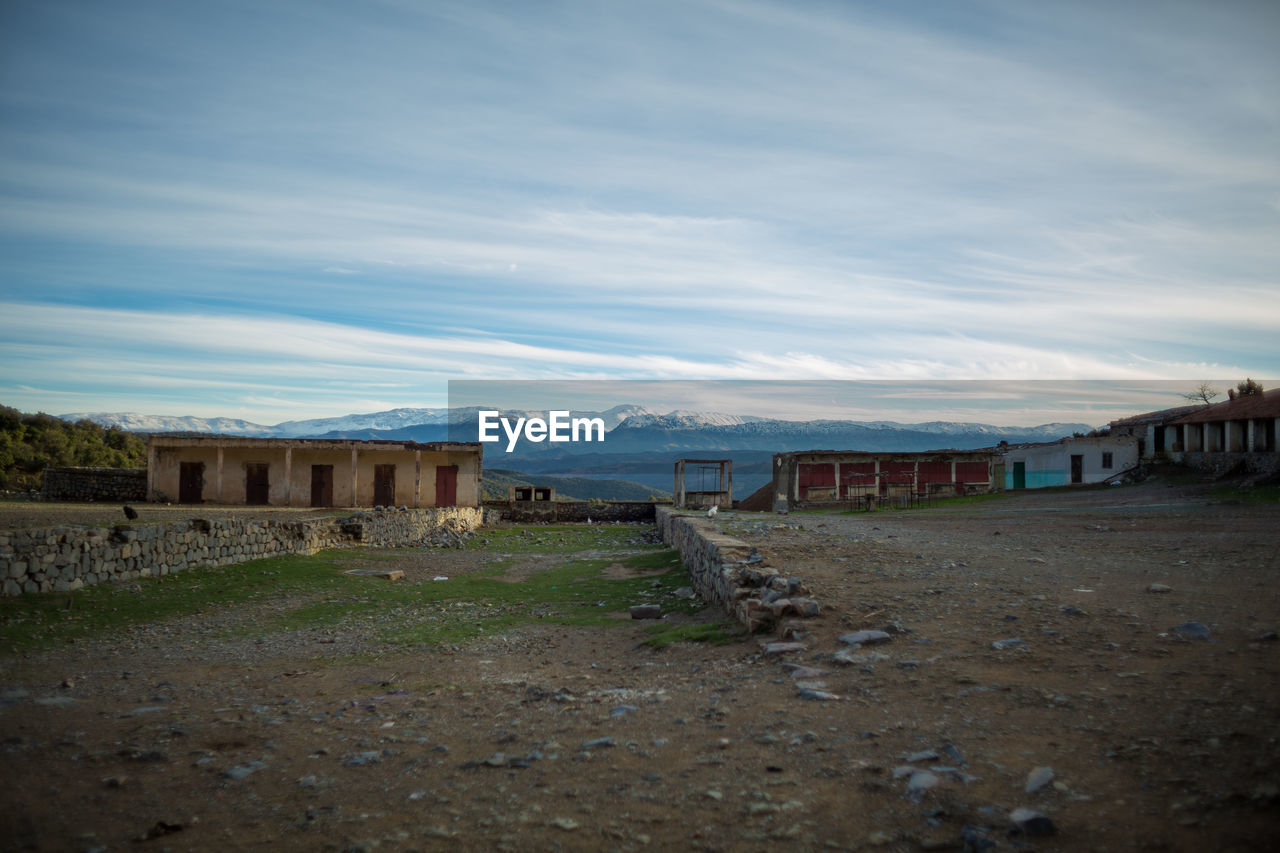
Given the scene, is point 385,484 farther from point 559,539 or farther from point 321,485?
point 559,539

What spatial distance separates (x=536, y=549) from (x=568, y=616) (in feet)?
39.3

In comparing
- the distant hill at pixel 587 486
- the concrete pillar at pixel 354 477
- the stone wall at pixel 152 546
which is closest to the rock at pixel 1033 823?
the stone wall at pixel 152 546

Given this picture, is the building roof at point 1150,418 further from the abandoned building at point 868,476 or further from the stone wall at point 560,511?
the stone wall at point 560,511

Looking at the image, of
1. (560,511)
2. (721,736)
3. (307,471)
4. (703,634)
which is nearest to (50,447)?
(307,471)

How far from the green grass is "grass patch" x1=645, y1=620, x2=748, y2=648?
199 centimetres

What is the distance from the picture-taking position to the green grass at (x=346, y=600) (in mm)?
9570

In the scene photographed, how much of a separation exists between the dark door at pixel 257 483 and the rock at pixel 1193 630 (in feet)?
108

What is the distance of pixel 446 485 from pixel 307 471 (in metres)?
6.12

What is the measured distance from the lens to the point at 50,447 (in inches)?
1390

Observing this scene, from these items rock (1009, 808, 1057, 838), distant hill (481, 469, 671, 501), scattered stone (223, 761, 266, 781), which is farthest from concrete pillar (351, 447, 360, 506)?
distant hill (481, 469, 671, 501)

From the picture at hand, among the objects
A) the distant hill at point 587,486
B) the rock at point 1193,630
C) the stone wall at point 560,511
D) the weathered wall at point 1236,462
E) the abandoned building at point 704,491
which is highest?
the weathered wall at point 1236,462

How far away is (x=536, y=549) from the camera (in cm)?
2298

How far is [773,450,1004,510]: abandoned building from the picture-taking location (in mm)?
42250

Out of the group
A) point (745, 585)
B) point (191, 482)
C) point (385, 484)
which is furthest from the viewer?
point (385, 484)
